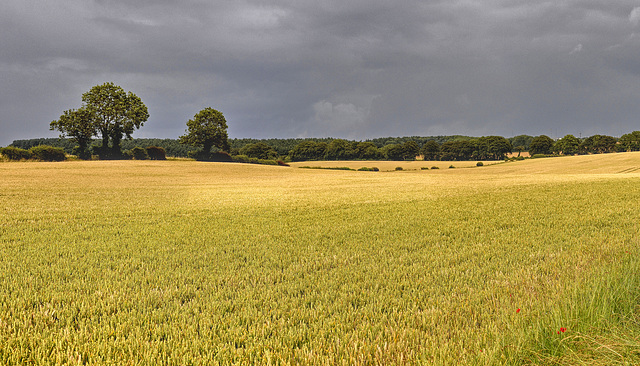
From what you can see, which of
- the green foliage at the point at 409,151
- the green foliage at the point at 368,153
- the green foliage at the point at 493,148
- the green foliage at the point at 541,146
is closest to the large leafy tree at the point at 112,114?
the green foliage at the point at 368,153

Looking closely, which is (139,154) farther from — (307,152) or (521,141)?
(521,141)

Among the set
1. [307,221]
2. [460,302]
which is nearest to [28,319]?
[460,302]

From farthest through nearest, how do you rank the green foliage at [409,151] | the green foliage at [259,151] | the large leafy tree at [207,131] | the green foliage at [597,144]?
the green foliage at [597,144] < the green foliage at [409,151] < the green foliage at [259,151] < the large leafy tree at [207,131]

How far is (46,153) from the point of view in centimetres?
5528

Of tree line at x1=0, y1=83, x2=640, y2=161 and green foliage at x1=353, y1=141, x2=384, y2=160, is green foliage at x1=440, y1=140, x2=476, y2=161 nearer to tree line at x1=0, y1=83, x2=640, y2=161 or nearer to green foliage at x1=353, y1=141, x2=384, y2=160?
tree line at x1=0, y1=83, x2=640, y2=161

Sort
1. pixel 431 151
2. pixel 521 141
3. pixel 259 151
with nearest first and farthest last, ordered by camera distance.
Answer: pixel 259 151 → pixel 431 151 → pixel 521 141

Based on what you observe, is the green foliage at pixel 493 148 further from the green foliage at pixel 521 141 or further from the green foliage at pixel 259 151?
the green foliage at pixel 259 151

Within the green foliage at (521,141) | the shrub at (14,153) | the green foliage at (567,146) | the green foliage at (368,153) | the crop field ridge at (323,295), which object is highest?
the green foliage at (521,141)

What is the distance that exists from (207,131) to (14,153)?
35.0 meters

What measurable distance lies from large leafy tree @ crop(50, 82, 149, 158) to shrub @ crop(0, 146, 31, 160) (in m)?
10.8

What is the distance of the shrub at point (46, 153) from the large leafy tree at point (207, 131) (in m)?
24.8

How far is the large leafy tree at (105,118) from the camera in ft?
212

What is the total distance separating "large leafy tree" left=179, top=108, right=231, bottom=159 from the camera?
7894cm

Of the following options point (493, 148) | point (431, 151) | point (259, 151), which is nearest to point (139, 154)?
point (259, 151)
